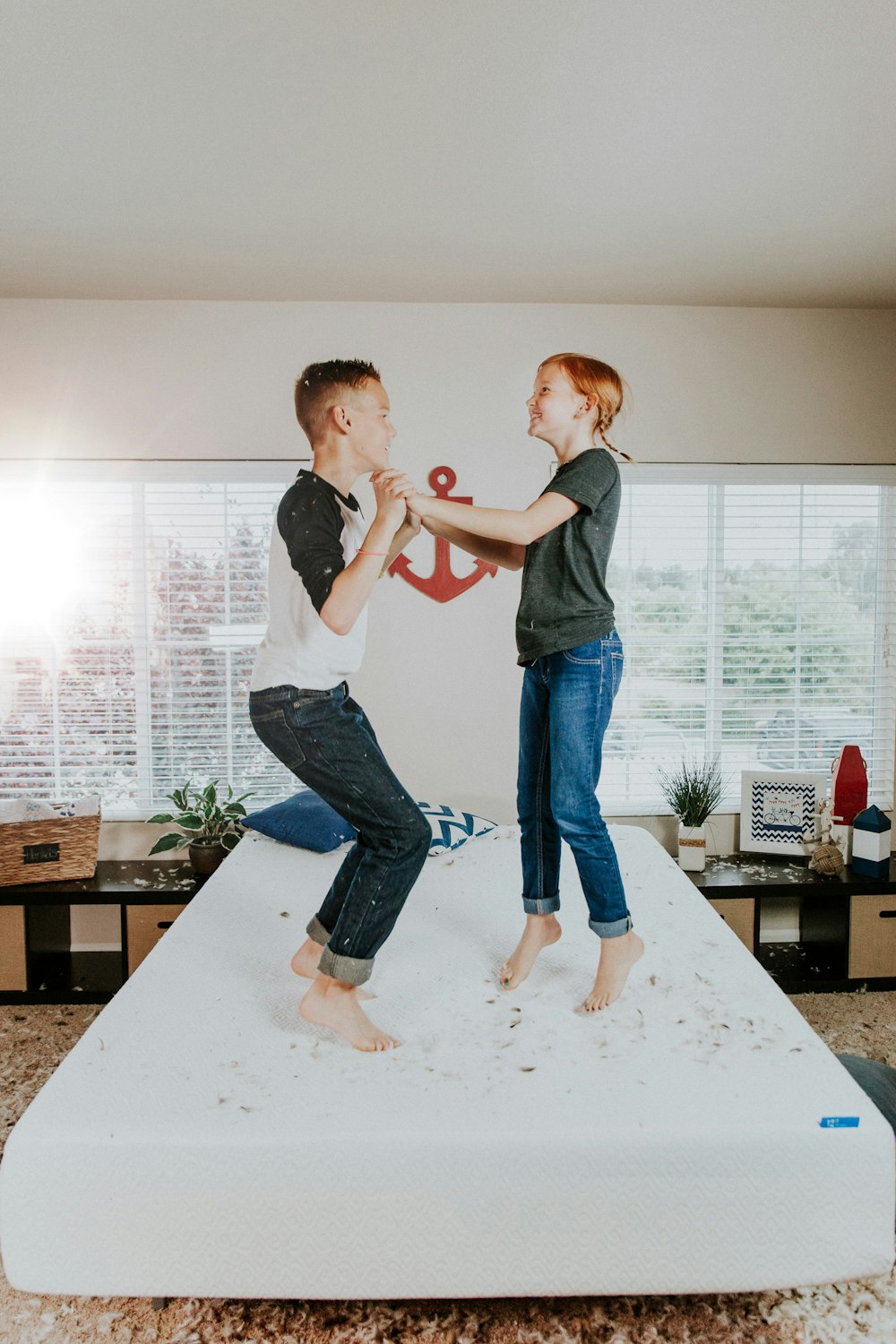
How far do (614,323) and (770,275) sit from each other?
1.98 ft

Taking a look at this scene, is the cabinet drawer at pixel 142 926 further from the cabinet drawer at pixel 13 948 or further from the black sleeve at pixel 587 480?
the black sleeve at pixel 587 480

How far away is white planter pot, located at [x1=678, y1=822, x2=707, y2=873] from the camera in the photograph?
3225 millimetres

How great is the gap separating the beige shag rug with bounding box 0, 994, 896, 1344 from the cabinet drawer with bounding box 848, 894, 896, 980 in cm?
152

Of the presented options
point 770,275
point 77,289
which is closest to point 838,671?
point 770,275

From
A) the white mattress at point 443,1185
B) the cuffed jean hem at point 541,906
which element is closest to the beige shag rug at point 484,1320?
the white mattress at point 443,1185

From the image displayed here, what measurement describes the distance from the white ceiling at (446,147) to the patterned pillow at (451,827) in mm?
1919

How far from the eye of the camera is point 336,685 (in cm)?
171

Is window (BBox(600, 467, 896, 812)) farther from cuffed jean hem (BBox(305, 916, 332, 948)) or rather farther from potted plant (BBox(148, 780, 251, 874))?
cuffed jean hem (BBox(305, 916, 332, 948))

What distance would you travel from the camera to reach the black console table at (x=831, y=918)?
3.04 meters

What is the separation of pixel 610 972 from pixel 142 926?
6.00 ft

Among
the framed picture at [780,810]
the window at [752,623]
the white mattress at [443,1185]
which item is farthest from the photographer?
the window at [752,623]

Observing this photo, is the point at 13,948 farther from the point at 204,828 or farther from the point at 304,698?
the point at 304,698

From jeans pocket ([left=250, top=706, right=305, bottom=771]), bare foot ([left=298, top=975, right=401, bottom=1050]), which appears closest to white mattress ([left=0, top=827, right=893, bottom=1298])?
bare foot ([left=298, top=975, right=401, bottom=1050])

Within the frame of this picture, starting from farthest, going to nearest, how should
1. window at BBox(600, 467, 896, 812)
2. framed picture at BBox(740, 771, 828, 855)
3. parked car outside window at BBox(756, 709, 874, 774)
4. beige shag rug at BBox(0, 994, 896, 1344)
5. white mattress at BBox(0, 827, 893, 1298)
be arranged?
1. parked car outside window at BBox(756, 709, 874, 774)
2. window at BBox(600, 467, 896, 812)
3. framed picture at BBox(740, 771, 828, 855)
4. beige shag rug at BBox(0, 994, 896, 1344)
5. white mattress at BBox(0, 827, 893, 1298)
